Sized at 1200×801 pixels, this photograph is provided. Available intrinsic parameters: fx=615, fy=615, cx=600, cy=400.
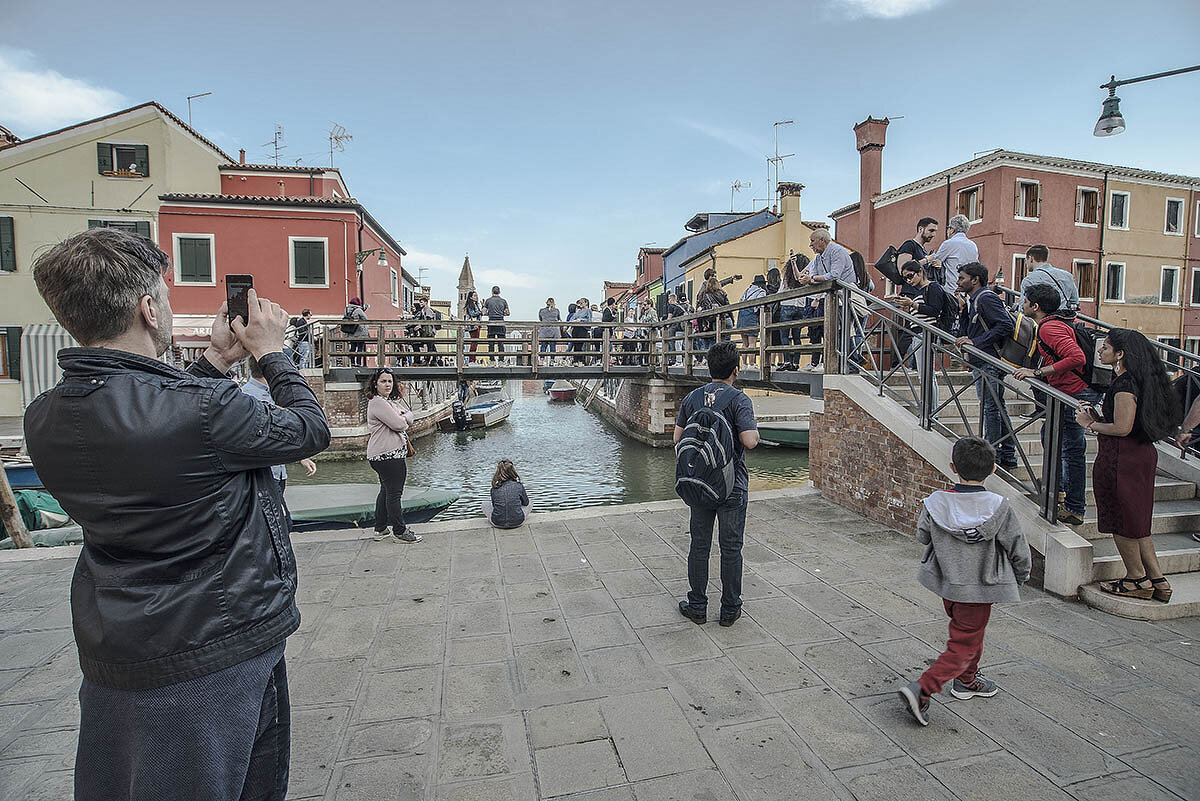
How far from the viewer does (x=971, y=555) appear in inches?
115

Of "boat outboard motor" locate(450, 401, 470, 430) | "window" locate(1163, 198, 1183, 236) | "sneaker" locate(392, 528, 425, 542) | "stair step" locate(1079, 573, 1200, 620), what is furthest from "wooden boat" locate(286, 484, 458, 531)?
"window" locate(1163, 198, 1183, 236)

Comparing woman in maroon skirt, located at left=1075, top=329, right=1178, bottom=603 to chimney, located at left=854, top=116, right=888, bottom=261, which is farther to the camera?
chimney, located at left=854, top=116, right=888, bottom=261

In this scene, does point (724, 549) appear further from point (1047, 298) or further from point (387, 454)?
point (387, 454)

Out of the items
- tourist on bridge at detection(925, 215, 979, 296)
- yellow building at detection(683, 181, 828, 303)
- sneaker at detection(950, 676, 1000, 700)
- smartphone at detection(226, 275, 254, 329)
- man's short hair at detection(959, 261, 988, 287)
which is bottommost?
sneaker at detection(950, 676, 1000, 700)

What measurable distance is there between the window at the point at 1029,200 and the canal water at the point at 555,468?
14.2m

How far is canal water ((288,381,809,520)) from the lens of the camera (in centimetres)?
1272

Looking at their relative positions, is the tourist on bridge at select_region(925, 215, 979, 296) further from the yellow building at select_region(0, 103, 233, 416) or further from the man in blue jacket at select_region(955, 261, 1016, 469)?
the yellow building at select_region(0, 103, 233, 416)

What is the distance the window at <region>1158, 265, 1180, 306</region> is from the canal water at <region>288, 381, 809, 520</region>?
2067cm

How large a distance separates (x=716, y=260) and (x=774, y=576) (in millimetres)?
26652

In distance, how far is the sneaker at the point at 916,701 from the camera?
9.26 feet

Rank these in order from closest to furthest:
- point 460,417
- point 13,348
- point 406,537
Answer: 1. point 406,537
2. point 13,348
3. point 460,417

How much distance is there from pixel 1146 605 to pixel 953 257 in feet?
14.4

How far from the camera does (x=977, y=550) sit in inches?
115

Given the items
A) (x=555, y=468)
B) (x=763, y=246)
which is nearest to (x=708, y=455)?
(x=555, y=468)
